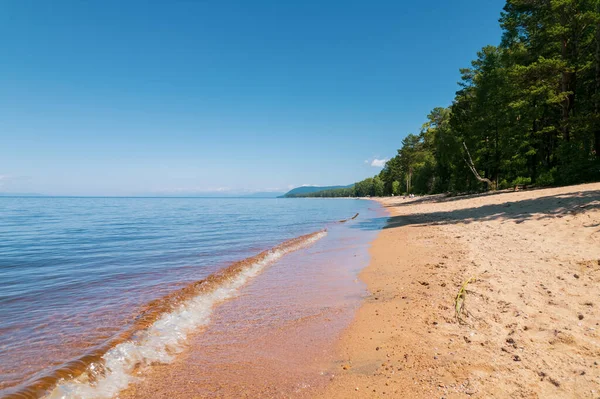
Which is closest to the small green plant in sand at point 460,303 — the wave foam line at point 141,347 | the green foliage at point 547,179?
the wave foam line at point 141,347

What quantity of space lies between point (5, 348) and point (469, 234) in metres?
14.7

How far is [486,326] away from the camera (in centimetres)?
471

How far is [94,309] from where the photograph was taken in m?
7.15

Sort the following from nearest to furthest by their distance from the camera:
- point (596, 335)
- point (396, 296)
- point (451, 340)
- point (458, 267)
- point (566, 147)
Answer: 1. point (596, 335)
2. point (451, 340)
3. point (396, 296)
4. point (458, 267)
5. point (566, 147)

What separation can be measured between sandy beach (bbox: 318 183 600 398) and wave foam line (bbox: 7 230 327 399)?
3078 mm

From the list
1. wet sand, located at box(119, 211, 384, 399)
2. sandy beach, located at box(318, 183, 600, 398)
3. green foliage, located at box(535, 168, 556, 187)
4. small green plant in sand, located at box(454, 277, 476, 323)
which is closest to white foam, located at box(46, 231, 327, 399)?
wet sand, located at box(119, 211, 384, 399)

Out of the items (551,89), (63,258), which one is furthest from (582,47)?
(63,258)

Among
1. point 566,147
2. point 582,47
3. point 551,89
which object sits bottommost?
point 566,147

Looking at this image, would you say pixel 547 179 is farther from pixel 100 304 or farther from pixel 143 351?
pixel 100 304

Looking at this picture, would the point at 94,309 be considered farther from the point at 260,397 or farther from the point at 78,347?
the point at 260,397

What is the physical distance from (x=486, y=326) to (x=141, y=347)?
5791 millimetres

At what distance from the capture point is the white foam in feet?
13.5

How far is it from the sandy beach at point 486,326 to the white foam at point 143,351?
2.99 m

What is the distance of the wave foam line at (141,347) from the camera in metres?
4.12
